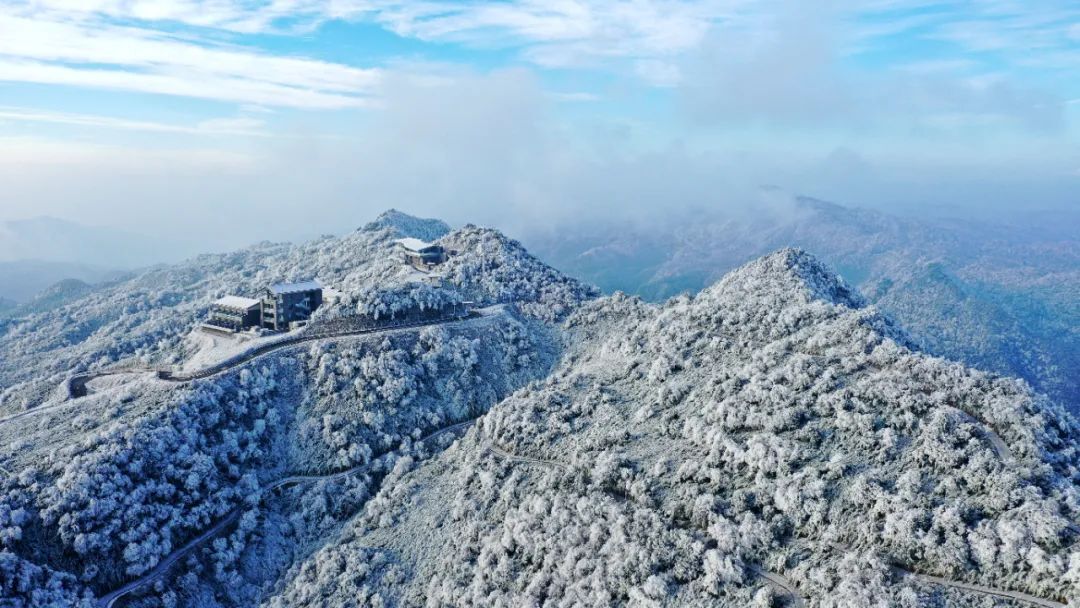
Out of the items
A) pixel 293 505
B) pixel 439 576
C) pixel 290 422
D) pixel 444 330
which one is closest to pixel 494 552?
pixel 439 576

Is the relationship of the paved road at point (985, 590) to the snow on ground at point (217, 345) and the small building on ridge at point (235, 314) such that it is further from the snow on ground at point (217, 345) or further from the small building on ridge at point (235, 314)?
the small building on ridge at point (235, 314)

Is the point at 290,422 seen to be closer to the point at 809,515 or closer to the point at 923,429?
the point at 809,515

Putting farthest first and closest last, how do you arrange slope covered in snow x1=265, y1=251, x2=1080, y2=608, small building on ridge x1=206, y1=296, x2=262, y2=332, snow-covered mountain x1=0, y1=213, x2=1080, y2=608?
small building on ridge x1=206, y1=296, x2=262, y2=332, snow-covered mountain x1=0, y1=213, x2=1080, y2=608, slope covered in snow x1=265, y1=251, x2=1080, y2=608

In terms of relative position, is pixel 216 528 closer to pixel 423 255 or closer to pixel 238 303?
pixel 238 303

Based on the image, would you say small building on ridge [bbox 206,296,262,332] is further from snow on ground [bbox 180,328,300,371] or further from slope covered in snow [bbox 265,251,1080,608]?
slope covered in snow [bbox 265,251,1080,608]

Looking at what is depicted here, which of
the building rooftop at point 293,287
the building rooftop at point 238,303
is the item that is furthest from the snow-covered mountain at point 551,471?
the building rooftop at point 293,287

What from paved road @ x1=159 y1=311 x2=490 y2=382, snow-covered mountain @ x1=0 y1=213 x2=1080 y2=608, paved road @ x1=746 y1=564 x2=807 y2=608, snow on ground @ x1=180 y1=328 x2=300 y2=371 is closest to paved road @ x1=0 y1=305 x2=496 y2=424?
paved road @ x1=159 y1=311 x2=490 y2=382
